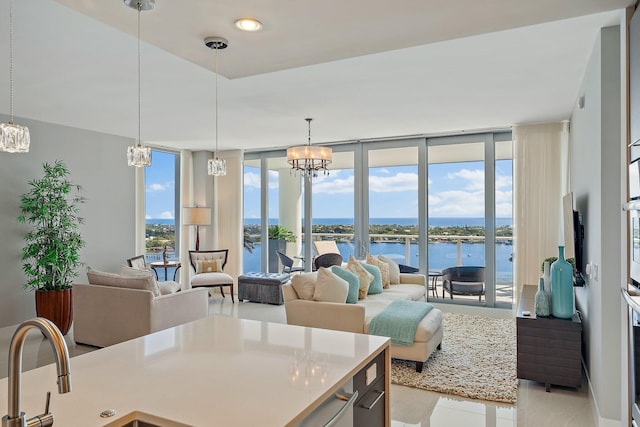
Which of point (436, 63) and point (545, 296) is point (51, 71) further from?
point (545, 296)

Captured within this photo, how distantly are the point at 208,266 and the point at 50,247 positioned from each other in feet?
8.59

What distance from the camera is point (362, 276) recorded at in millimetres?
5172

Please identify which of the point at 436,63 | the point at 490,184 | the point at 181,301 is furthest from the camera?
the point at 490,184

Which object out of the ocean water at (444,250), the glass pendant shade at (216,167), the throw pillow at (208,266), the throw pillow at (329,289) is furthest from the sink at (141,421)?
the throw pillow at (208,266)

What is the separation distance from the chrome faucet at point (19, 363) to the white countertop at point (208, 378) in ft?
0.74

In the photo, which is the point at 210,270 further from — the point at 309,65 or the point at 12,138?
the point at 12,138

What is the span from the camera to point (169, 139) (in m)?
7.25

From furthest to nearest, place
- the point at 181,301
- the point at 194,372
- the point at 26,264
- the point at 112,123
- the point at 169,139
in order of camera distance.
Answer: the point at 169,139 < the point at 112,123 < the point at 26,264 < the point at 181,301 < the point at 194,372

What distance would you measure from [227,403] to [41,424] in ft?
→ 1.51

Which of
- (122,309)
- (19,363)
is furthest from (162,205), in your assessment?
(19,363)

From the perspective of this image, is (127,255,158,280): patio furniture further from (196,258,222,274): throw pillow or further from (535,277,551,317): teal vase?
(535,277,551,317): teal vase

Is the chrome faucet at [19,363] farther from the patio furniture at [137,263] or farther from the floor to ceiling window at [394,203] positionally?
the floor to ceiling window at [394,203]

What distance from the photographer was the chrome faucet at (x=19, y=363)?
0.88 m

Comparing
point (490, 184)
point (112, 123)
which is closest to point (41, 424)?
point (112, 123)
